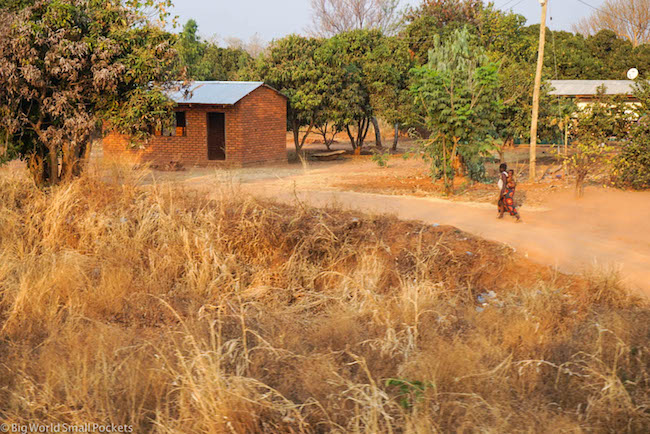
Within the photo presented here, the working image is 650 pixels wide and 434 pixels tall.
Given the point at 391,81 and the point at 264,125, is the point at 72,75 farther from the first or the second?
the point at 391,81

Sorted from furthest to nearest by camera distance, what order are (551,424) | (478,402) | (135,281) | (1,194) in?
(1,194) → (135,281) → (478,402) → (551,424)

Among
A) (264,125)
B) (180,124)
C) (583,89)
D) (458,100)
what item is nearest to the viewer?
(458,100)

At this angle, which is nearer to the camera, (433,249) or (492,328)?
(492,328)

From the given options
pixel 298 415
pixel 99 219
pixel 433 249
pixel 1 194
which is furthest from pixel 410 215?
pixel 298 415

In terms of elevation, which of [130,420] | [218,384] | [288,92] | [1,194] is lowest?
[130,420]

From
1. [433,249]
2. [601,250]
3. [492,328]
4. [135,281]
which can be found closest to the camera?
[492,328]

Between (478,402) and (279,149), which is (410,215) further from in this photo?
(279,149)

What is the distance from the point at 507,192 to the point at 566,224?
44.8 inches

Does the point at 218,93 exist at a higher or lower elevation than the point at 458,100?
higher

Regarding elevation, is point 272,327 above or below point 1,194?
below

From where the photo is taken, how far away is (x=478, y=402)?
14.1ft

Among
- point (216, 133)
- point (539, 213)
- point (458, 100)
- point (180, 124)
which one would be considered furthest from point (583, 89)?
point (539, 213)

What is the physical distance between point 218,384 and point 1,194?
7.81m

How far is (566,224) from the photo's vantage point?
1081cm
